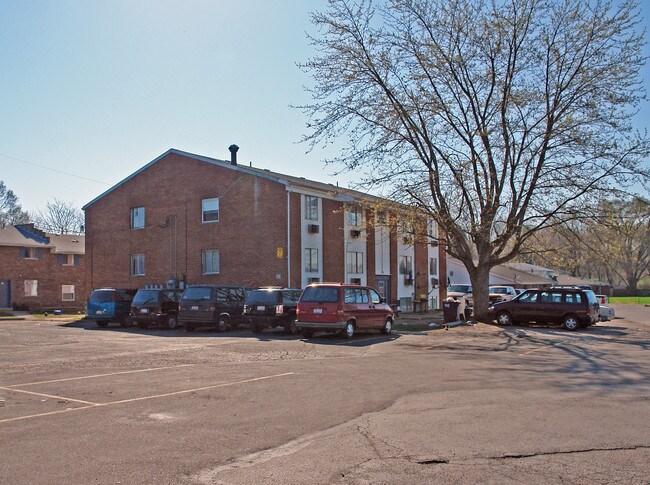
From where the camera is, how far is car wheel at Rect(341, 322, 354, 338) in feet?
62.3

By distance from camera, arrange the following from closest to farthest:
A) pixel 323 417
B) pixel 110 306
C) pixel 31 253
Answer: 1. pixel 323 417
2. pixel 110 306
3. pixel 31 253

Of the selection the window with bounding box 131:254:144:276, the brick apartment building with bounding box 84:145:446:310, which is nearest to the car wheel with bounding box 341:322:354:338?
the brick apartment building with bounding box 84:145:446:310

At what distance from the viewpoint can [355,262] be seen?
35.8m

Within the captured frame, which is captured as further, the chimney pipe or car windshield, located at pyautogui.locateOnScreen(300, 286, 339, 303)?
the chimney pipe

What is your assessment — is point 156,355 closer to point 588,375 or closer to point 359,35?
point 588,375

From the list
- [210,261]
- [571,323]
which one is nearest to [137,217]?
[210,261]

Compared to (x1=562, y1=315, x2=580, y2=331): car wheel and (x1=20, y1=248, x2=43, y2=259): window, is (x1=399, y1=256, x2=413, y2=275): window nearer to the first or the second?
(x1=562, y1=315, x2=580, y2=331): car wheel

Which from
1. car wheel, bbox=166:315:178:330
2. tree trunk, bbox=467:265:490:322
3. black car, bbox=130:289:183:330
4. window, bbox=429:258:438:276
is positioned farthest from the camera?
window, bbox=429:258:438:276

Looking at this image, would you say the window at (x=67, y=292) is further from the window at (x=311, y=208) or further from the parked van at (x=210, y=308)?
the parked van at (x=210, y=308)

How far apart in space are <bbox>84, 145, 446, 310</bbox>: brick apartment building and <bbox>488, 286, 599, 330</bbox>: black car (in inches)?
188

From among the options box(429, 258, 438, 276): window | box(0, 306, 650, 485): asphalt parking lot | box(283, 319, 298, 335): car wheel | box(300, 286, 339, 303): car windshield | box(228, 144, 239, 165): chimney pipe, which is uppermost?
box(228, 144, 239, 165): chimney pipe

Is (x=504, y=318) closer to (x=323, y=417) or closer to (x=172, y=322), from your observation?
(x=172, y=322)

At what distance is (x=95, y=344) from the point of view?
18.0 meters

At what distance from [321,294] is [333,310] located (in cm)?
69
